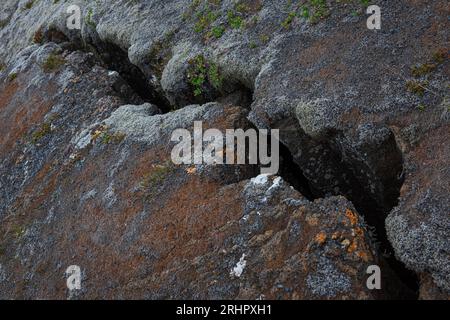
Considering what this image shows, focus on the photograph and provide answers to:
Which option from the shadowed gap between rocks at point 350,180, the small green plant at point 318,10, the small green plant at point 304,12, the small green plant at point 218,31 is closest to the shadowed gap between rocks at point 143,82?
the shadowed gap between rocks at point 350,180

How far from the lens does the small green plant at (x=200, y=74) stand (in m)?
19.4

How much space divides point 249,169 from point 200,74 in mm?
6570

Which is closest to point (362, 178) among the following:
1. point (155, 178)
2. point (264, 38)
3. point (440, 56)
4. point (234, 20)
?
point (440, 56)

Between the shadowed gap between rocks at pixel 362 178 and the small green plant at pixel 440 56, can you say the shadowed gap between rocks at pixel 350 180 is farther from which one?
the small green plant at pixel 440 56

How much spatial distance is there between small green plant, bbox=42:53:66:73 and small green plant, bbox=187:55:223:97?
910 cm

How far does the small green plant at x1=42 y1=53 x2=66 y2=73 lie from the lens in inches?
989

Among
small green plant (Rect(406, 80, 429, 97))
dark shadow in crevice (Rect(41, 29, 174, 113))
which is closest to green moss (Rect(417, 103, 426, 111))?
small green plant (Rect(406, 80, 429, 97))

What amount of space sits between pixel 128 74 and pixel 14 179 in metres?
8.93

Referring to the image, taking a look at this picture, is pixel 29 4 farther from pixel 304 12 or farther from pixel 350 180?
pixel 350 180

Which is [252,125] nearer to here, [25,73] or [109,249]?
[109,249]

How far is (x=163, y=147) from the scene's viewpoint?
54.4 feet

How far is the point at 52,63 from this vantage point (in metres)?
25.5

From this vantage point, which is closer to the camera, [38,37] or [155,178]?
[155,178]
